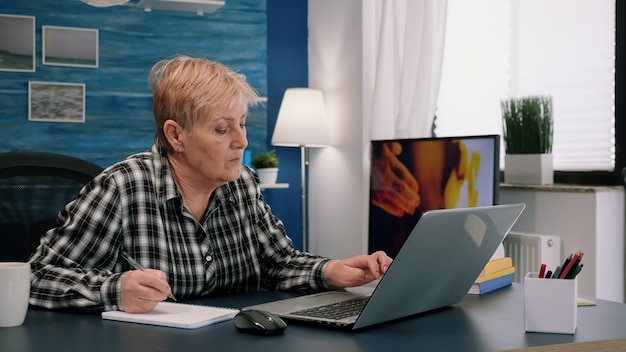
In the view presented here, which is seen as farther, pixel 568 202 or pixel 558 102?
pixel 558 102

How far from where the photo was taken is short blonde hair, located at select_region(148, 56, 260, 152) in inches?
65.5

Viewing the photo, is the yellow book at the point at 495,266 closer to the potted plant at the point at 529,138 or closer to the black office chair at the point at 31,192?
the black office chair at the point at 31,192

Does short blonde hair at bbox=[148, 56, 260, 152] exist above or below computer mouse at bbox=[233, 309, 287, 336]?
above

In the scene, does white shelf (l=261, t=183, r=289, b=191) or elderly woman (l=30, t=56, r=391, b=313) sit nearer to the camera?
elderly woman (l=30, t=56, r=391, b=313)

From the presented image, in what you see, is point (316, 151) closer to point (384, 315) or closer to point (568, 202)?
point (568, 202)

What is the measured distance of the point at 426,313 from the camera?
1.40 metres

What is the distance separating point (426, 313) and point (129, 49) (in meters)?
3.11

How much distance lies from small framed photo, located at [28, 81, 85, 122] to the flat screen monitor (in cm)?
163

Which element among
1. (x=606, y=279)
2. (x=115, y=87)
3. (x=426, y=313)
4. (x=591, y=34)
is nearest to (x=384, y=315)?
(x=426, y=313)

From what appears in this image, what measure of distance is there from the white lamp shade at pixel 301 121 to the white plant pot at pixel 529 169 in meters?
1.14

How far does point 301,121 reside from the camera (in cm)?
409

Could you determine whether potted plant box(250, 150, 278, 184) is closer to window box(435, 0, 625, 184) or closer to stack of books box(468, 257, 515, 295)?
window box(435, 0, 625, 184)

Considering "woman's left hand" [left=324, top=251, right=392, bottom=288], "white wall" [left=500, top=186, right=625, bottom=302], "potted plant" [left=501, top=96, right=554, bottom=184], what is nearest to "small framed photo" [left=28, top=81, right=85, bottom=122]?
"potted plant" [left=501, top=96, right=554, bottom=184]

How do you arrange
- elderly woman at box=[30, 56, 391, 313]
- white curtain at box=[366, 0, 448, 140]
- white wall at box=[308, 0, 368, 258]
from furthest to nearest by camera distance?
white wall at box=[308, 0, 368, 258] < white curtain at box=[366, 0, 448, 140] < elderly woman at box=[30, 56, 391, 313]
